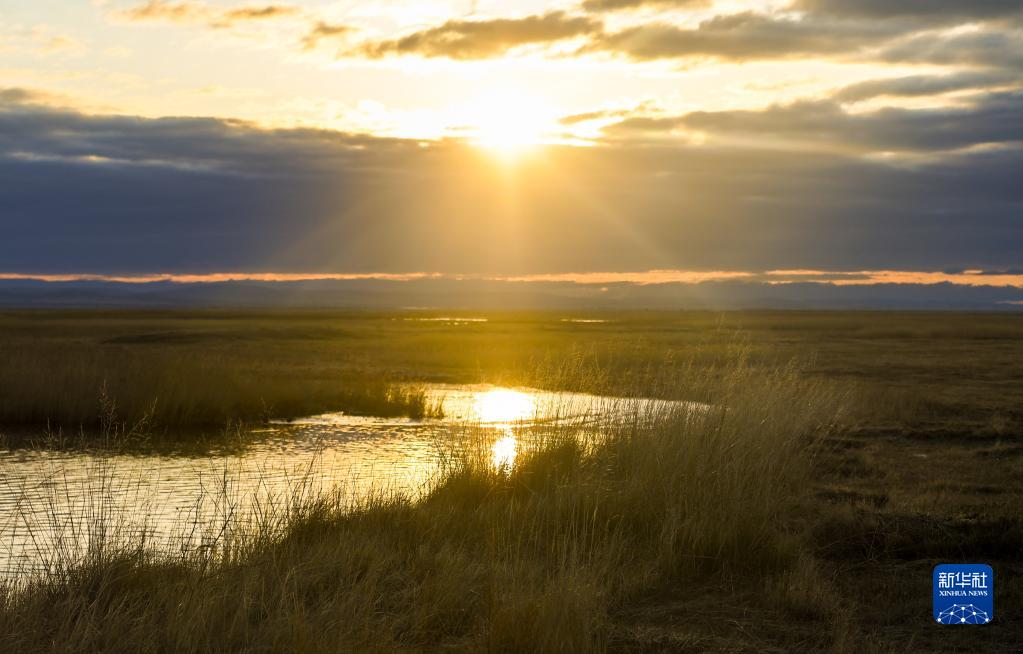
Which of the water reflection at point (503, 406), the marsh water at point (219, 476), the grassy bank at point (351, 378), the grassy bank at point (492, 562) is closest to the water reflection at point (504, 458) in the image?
the marsh water at point (219, 476)

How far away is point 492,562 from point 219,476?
8465 mm

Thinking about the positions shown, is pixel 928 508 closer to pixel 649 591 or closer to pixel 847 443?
pixel 649 591

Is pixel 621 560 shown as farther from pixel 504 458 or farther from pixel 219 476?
pixel 219 476

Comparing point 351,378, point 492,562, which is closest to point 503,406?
point 351,378

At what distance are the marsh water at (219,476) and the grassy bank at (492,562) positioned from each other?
1.45ft

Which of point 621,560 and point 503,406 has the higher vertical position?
point 621,560

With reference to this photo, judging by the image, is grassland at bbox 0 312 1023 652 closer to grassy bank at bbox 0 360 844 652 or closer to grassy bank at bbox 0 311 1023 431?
grassy bank at bbox 0 360 844 652

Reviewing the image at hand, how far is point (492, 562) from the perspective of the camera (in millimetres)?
7824

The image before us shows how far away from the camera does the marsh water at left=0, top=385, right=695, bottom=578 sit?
9.30 m

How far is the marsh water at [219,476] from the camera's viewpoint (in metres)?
9.30

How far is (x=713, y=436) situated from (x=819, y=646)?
13.7 feet

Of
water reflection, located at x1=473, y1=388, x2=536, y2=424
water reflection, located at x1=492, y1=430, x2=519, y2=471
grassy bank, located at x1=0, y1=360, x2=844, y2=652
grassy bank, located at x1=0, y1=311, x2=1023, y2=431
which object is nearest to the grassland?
grassy bank, located at x1=0, y1=360, x2=844, y2=652

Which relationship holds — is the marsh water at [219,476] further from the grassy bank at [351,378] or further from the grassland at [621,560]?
the grassy bank at [351,378]

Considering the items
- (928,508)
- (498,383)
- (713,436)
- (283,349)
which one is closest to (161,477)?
(713,436)
